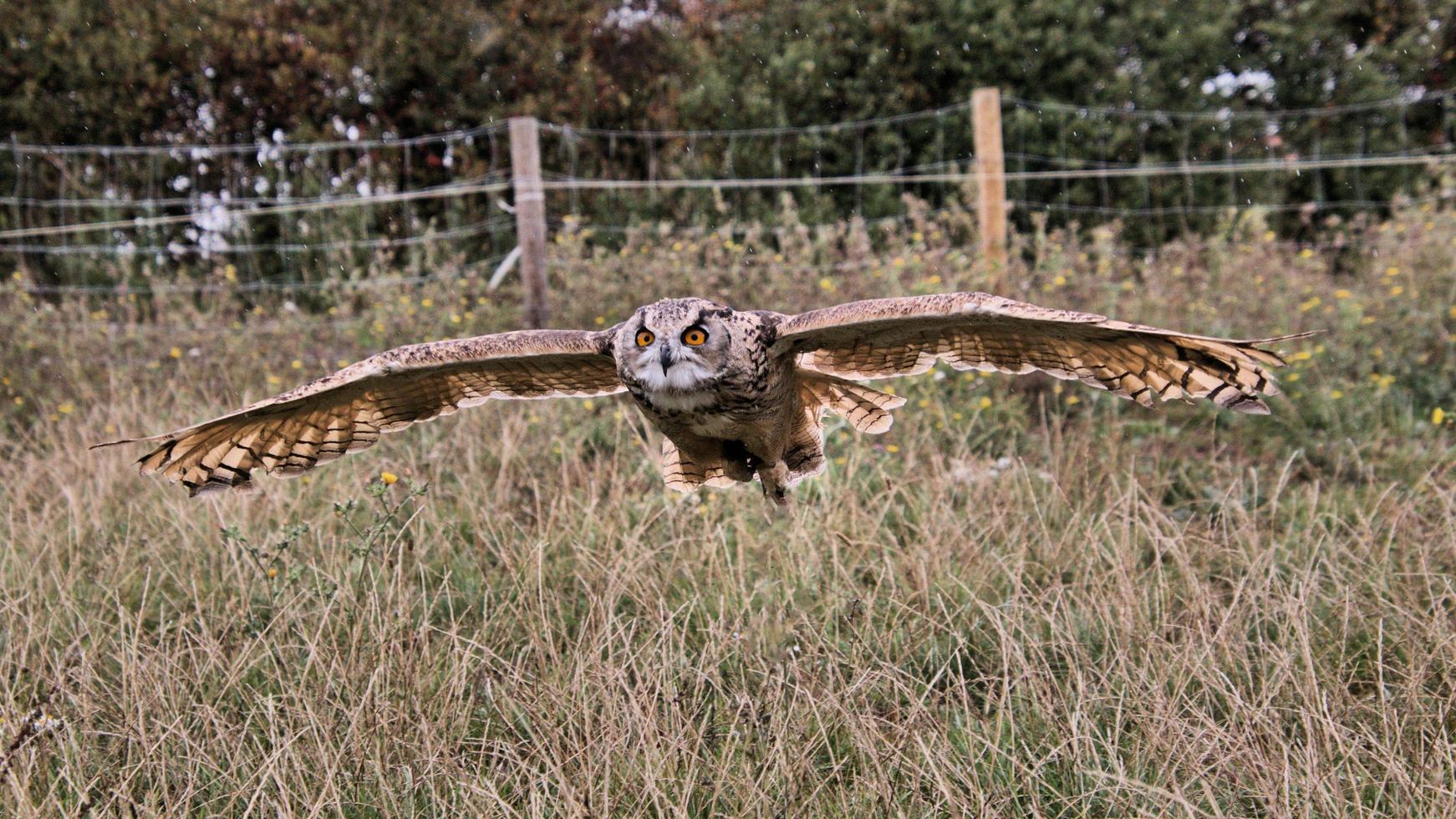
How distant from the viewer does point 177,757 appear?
10.0 ft

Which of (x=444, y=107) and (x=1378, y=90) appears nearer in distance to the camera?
(x=444, y=107)

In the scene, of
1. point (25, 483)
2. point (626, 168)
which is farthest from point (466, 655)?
point (626, 168)

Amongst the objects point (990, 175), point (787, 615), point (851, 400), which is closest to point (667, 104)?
point (990, 175)

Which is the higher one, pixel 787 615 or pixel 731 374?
pixel 731 374

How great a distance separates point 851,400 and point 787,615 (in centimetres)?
72

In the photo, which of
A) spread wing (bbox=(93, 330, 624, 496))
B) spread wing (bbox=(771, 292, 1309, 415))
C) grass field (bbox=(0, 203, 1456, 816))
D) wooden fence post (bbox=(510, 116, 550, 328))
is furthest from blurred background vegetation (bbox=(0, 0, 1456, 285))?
spread wing (bbox=(771, 292, 1309, 415))

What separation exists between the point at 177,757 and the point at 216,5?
27.8ft

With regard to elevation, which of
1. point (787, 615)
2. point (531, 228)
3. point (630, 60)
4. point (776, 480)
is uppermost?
point (630, 60)

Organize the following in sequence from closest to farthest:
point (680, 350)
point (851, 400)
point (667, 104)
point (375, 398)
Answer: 1. point (680, 350)
2. point (375, 398)
3. point (851, 400)
4. point (667, 104)

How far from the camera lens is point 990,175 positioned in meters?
6.96

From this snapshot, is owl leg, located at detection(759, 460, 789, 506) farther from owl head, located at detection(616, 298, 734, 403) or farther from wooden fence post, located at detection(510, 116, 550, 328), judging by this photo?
wooden fence post, located at detection(510, 116, 550, 328)

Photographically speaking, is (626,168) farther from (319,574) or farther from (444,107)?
(319,574)

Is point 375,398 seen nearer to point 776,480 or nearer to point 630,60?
point 776,480

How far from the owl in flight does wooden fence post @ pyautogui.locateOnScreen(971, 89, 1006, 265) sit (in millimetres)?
3616
